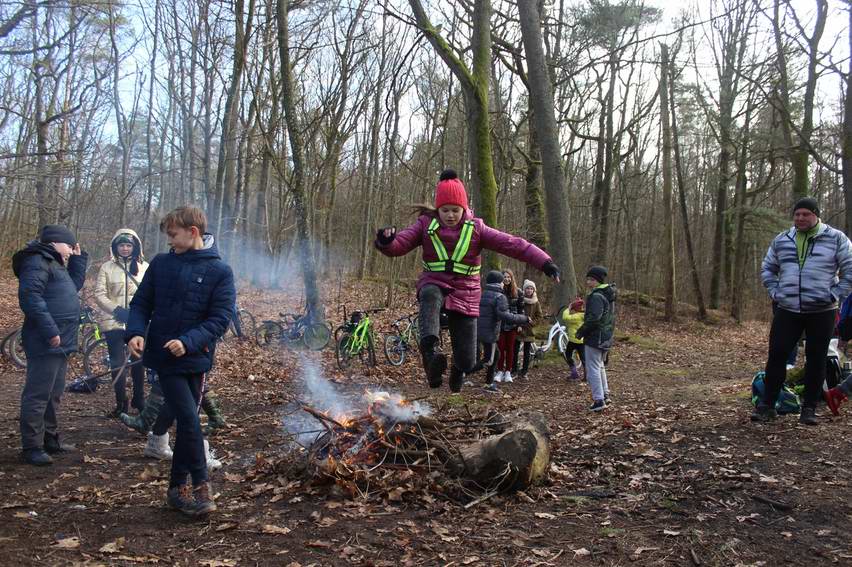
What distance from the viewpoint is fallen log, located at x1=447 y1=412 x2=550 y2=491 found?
4.52 m

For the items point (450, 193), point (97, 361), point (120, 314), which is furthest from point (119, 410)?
point (97, 361)

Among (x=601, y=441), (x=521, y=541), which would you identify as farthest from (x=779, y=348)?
(x=521, y=541)

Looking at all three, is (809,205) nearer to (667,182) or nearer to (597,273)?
(597,273)

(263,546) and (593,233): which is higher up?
(593,233)

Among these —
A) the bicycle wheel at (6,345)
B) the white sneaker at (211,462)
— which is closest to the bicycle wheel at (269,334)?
the bicycle wheel at (6,345)

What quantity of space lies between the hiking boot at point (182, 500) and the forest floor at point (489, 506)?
8cm

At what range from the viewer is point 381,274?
97.9ft

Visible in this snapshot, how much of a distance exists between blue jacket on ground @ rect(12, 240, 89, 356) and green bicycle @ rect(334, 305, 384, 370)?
259 inches

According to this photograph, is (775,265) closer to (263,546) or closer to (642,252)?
(263,546)

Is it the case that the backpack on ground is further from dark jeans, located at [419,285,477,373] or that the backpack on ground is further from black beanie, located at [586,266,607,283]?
dark jeans, located at [419,285,477,373]

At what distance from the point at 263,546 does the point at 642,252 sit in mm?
34859

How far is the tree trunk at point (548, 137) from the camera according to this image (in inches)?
438

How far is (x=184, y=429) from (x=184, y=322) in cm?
71

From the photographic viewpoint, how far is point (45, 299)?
534 centimetres
